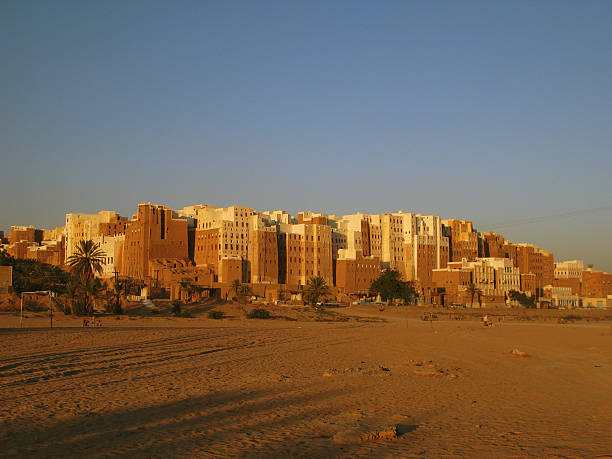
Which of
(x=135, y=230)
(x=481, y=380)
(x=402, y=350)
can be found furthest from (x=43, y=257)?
(x=481, y=380)

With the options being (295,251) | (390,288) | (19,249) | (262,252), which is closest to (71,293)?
(390,288)

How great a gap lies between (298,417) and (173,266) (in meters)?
102

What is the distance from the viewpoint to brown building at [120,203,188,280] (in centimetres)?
11806

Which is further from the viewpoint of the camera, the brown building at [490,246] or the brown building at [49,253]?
the brown building at [490,246]

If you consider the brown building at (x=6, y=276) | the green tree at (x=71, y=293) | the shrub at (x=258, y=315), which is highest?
the brown building at (x=6, y=276)

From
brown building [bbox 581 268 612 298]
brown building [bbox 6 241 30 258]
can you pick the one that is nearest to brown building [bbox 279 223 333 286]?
brown building [bbox 6 241 30 258]

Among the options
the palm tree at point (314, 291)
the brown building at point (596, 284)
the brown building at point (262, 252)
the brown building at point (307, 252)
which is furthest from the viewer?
the brown building at point (596, 284)

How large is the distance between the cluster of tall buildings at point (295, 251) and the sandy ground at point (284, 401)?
204 ft

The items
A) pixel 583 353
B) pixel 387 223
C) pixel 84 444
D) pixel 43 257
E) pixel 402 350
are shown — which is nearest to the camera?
pixel 84 444

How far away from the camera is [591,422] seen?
15.5 meters

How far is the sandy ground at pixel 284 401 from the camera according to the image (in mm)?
12359

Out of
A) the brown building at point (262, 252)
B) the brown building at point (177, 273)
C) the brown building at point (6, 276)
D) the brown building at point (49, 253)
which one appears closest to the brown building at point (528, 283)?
the brown building at point (262, 252)

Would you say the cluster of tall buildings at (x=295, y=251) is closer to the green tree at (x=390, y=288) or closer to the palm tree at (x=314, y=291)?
the palm tree at (x=314, y=291)

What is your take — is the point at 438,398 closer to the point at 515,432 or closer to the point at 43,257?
the point at 515,432
